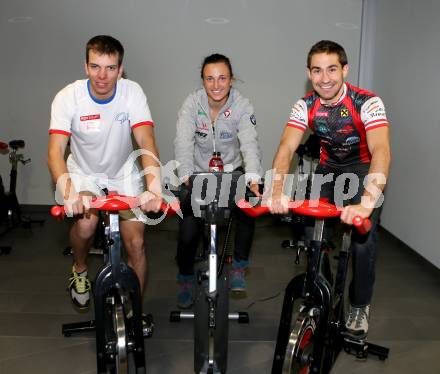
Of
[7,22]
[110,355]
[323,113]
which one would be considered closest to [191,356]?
[110,355]

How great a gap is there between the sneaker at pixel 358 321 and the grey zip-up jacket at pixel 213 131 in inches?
35.9

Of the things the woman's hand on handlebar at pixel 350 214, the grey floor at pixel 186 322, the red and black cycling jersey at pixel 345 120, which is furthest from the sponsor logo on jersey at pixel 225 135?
the woman's hand on handlebar at pixel 350 214

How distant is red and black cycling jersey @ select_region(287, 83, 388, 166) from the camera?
2.20 m

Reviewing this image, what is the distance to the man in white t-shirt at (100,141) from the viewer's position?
2.32 meters

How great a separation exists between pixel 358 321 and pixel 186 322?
1017 mm

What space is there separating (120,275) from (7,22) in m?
3.99

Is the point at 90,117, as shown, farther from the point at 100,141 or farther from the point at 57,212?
the point at 57,212

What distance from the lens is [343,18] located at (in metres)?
5.03

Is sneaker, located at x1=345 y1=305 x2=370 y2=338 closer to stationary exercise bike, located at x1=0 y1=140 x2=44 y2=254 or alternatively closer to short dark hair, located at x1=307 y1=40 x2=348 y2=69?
short dark hair, located at x1=307 y1=40 x2=348 y2=69

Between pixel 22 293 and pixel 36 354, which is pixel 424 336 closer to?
pixel 36 354

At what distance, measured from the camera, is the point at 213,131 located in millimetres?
2975

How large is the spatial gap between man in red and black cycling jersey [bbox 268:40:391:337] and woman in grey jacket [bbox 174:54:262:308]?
489 millimetres

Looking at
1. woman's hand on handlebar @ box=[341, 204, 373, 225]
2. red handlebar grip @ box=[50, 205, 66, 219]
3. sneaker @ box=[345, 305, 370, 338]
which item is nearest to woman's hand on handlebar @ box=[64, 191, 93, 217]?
red handlebar grip @ box=[50, 205, 66, 219]

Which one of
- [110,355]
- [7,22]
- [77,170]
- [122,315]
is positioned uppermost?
[7,22]
